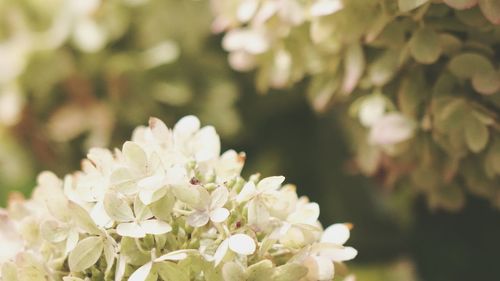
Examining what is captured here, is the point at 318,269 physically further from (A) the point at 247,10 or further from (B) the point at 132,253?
(A) the point at 247,10

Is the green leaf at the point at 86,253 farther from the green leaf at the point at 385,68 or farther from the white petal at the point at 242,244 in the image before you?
the green leaf at the point at 385,68

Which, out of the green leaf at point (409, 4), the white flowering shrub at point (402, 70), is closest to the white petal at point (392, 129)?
the white flowering shrub at point (402, 70)

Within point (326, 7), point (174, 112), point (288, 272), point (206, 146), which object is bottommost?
point (288, 272)

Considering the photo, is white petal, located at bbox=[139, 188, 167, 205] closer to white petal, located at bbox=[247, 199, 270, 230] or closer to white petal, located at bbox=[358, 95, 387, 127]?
white petal, located at bbox=[247, 199, 270, 230]

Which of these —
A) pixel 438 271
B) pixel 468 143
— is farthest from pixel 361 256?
pixel 468 143

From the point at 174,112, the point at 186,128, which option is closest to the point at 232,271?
the point at 186,128

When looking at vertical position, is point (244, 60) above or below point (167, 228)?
above

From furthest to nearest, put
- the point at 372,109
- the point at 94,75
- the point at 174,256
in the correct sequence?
the point at 94,75 < the point at 372,109 < the point at 174,256
